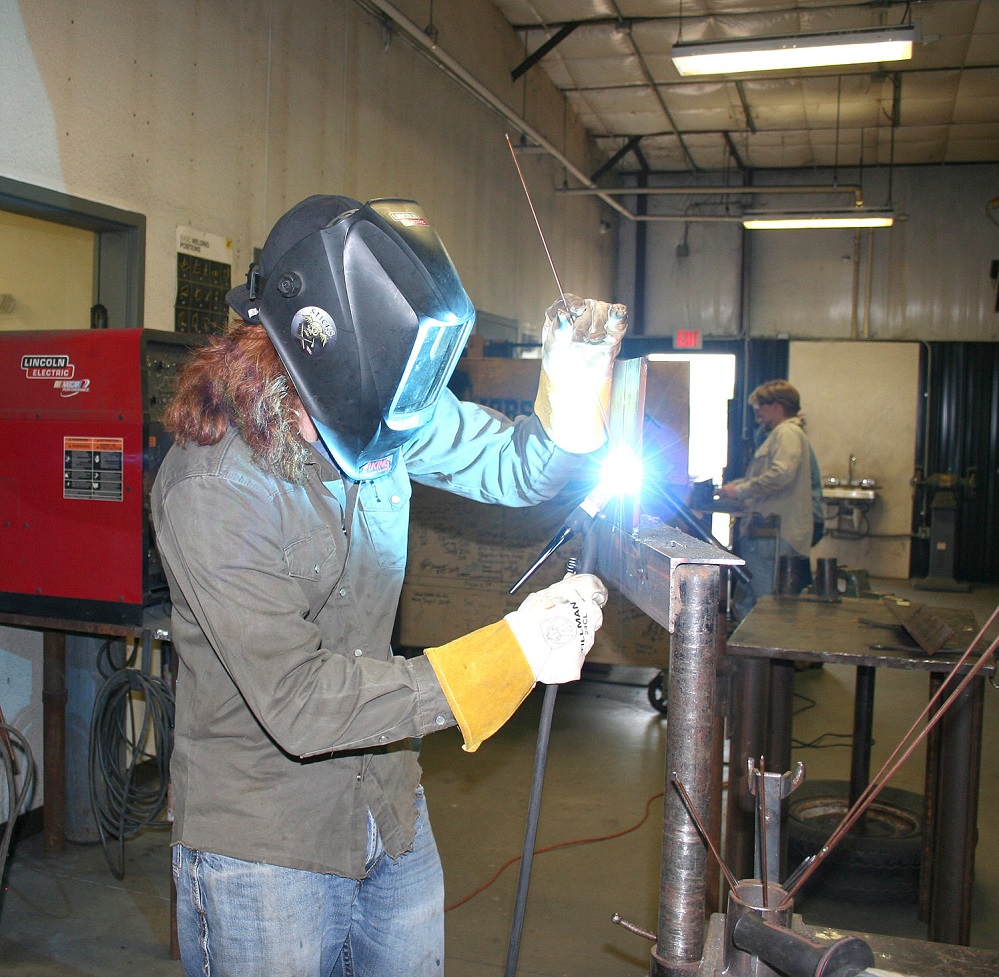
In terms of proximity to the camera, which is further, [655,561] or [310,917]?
[310,917]

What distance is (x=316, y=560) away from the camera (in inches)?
49.2

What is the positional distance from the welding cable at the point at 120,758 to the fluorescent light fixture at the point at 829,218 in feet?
22.4

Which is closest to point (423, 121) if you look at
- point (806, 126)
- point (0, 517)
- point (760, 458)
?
point (760, 458)

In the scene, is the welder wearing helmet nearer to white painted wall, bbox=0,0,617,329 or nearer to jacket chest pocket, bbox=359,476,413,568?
jacket chest pocket, bbox=359,476,413,568

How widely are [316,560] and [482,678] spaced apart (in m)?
0.28

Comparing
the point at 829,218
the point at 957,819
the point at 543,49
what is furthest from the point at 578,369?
the point at 829,218

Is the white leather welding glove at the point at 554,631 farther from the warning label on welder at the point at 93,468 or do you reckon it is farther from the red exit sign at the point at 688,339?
the red exit sign at the point at 688,339

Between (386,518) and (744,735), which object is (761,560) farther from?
(386,518)

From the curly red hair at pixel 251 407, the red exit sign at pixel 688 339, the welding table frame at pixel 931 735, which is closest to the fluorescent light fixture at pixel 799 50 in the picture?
the welding table frame at pixel 931 735

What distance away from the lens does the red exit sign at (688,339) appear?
33.6ft

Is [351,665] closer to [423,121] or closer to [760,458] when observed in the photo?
[760,458]

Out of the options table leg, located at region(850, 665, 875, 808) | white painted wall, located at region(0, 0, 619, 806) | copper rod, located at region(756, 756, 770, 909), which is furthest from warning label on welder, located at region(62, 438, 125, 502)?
table leg, located at region(850, 665, 875, 808)

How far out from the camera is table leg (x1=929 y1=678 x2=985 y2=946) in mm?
2389

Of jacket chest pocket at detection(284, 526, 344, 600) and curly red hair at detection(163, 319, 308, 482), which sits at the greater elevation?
curly red hair at detection(163, 319, 308, 482)
